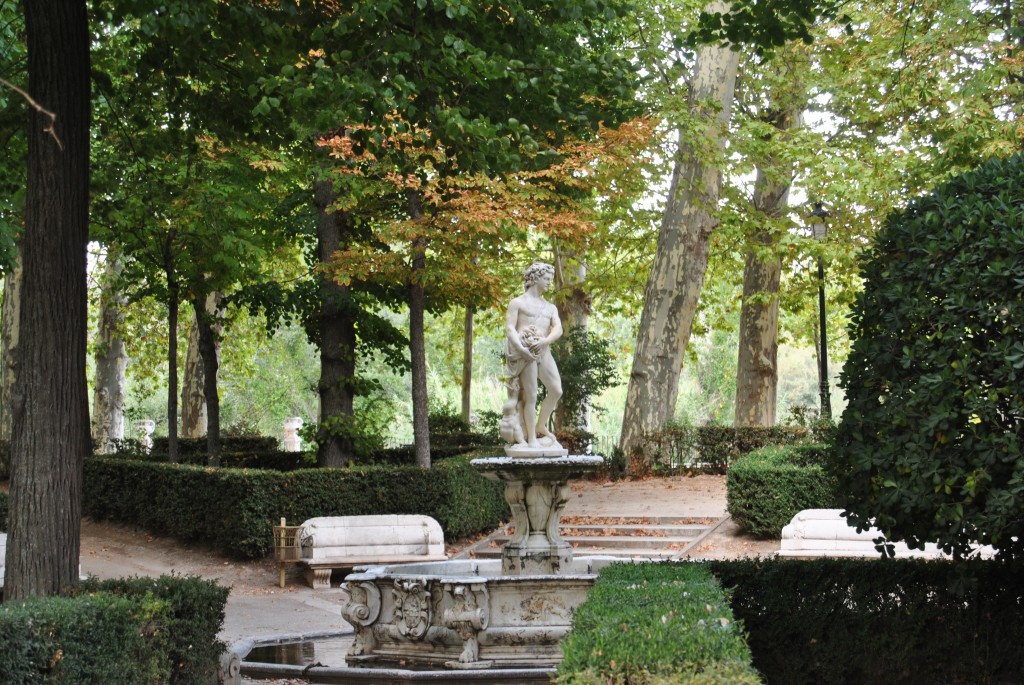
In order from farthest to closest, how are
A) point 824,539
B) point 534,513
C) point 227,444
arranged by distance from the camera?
point 227,444 < point 824,539 < point 534,513

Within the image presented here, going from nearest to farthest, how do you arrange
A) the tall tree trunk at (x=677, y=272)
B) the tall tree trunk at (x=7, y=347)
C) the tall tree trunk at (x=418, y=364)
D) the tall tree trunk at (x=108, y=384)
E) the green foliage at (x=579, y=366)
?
the tall tree trunk at (x=418, y=364)
the tall tree trunk at (x=677, y=272)
the green foliage at (x=579, y=366)
the tall tree trunk at (x=7, y=347)
the tall tree trunk at (x=108, y=384)

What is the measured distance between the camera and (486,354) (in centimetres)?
6109

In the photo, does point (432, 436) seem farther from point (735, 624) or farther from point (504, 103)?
point (735, 624)

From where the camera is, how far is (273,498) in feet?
55.3

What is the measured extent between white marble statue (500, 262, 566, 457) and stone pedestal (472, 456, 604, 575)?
35 centimetres

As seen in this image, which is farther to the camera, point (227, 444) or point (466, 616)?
point (227, 444)

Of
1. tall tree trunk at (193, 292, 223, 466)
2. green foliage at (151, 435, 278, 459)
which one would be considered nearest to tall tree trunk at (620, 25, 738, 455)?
tall tree trunk at (193, 292, 223, 466)

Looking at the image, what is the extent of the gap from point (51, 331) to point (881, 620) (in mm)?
6177

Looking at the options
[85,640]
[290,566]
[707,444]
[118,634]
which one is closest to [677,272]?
[707,444]

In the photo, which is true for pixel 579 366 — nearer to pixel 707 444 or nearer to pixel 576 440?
pixel 576 440

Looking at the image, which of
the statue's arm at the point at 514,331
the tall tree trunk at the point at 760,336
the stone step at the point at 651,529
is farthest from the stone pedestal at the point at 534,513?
the tall tree trunk at the point at 760,336

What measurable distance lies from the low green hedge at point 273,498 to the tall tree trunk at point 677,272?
209 inches

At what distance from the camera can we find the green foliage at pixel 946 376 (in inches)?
279

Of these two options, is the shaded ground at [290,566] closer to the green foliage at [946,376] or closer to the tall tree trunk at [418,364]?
the tall tree trunk at [418,364]
